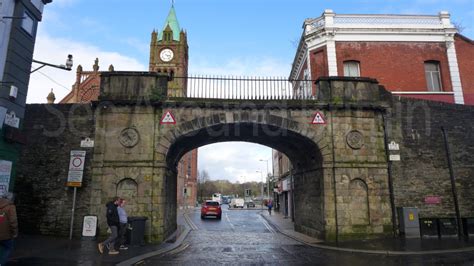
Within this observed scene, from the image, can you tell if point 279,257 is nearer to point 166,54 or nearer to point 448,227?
point 448,227

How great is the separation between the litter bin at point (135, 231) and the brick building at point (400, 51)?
1355 centimetres

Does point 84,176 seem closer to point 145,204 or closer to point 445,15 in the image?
point 145,204

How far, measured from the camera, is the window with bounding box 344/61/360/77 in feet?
69.2

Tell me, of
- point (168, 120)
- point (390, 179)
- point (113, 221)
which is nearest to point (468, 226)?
point (390, 179)

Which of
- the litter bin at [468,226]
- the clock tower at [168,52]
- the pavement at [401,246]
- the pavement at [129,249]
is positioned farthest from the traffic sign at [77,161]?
the clock tower at [168,52]

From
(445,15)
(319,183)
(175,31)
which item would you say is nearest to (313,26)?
(445,15)

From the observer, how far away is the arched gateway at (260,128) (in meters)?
12.5

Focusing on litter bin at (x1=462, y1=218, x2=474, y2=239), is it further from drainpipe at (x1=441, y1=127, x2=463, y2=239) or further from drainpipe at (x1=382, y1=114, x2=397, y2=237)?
drainpipe at (x1=382, y1=114, x2=397, y2=237)

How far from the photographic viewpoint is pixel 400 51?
68.8 feet

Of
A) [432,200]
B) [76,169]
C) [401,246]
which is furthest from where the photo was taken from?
[432,200]

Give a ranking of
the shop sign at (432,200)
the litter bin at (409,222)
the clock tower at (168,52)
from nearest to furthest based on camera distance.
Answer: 1. the litter bin at (409,222)
2. the shop sign at (432,200)
3. the clock tower at (168,52)

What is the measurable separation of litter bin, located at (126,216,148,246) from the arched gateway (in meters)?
0.69

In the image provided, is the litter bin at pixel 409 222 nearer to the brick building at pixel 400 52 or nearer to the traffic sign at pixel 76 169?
the brick building at pixel 400 52

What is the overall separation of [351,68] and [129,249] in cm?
1696
